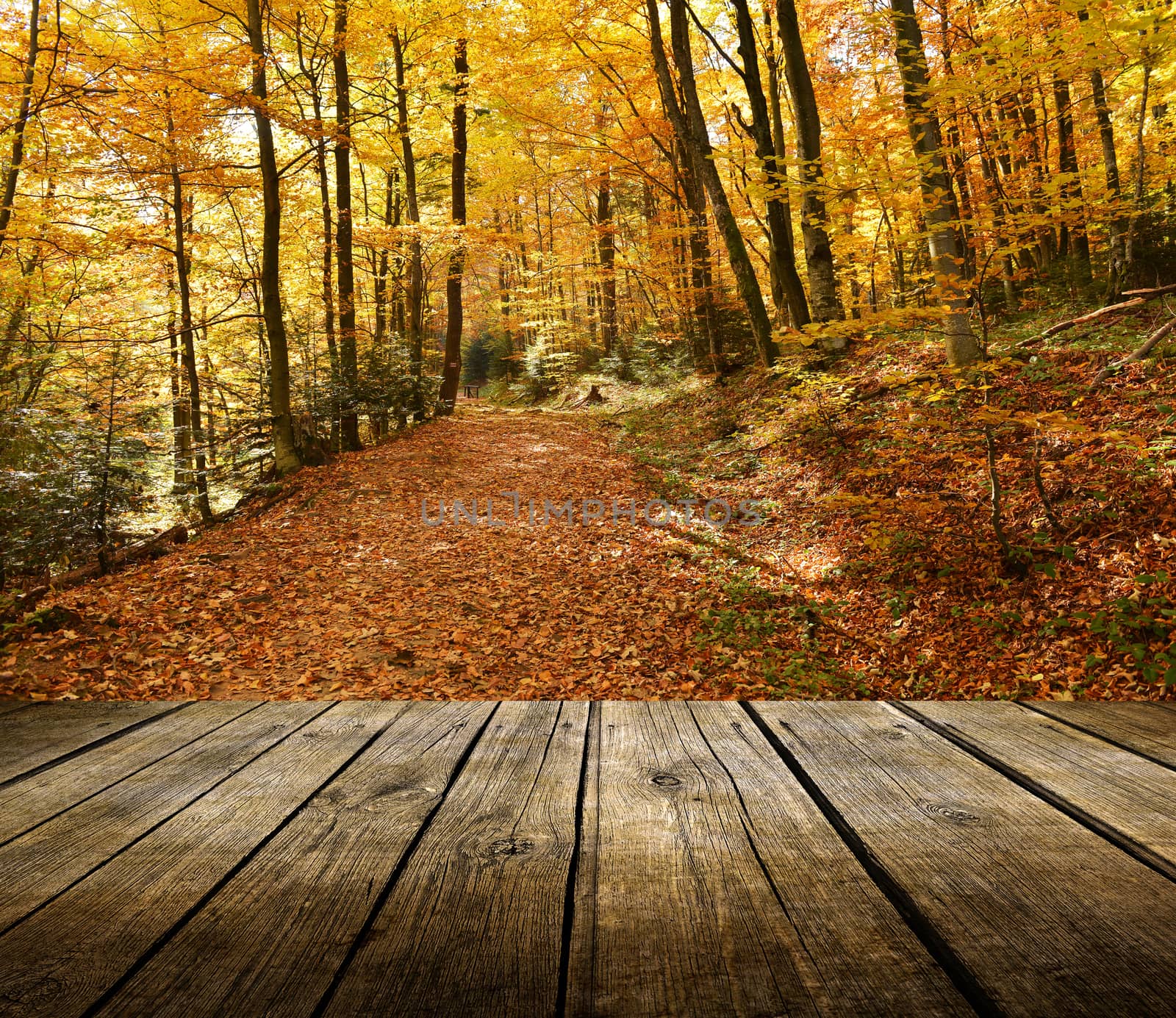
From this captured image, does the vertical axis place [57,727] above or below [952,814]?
above

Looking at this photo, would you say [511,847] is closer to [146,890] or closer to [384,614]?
[146,890]

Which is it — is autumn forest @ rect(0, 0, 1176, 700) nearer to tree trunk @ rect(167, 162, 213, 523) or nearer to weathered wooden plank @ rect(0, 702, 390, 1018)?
tree trunk @ rect(167, 162, 213, 523)

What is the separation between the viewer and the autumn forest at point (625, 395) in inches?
215

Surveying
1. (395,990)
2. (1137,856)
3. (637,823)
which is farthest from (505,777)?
(1137,856)

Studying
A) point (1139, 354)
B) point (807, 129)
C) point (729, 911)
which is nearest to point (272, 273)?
point (807, 129)

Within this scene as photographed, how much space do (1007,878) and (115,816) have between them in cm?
187

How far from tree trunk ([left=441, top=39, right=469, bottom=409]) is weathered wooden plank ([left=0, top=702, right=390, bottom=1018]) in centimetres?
1591

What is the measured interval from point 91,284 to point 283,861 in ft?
51.8

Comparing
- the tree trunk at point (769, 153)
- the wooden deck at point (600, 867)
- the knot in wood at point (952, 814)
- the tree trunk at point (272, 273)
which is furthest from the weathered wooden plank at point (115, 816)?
the tree trunk at point (769, 153)

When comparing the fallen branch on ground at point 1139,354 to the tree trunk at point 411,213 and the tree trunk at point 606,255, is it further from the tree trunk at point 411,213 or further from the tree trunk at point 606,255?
the tree trunk at point 606,255

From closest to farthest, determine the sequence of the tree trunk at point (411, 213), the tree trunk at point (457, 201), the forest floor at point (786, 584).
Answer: the forest floor at point (786, 584)
the tree trunk at point (411, 213)
the tree trunk at point (457, 201)

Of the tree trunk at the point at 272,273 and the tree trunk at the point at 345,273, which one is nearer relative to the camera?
the tree trunk at the point at 272,273

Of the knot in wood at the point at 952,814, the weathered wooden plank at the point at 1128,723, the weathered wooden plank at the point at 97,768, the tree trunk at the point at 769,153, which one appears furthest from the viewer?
the tree trunk at the point at 769,153

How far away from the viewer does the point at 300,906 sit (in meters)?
1.16
